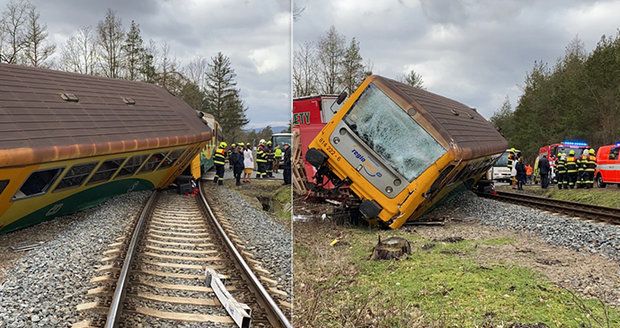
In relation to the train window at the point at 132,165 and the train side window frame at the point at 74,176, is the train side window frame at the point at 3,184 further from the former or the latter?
the train window at the point at 132,165

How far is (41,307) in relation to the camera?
4.40 m

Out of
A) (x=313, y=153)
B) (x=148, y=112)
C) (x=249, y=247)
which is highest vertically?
(x=148, y=112)

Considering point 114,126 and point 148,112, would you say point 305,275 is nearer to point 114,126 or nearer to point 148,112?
point 114,126

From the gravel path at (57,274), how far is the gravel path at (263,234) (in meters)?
2.04

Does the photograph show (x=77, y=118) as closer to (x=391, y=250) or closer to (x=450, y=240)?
(x=391, y=250)

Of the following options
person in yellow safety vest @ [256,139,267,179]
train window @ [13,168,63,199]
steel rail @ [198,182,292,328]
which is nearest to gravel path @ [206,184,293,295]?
steel rail @ [198,182,292,328]

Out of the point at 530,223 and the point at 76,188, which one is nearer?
the point at 76,188

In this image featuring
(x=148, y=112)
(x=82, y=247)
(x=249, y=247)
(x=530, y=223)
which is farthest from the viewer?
(x=148, y=112)

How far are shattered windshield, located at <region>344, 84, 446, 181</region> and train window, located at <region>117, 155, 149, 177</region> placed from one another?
4724 millimetres

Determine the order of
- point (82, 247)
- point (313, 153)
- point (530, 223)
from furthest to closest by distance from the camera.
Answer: point (530, 223)
point (313, 153)
point (82, 247)

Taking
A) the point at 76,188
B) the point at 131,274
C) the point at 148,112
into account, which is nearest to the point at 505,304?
the point at 131,274

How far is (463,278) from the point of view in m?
5.09

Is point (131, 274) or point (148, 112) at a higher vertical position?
point (148, 112)

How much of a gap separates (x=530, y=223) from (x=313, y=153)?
4372 millimetres
